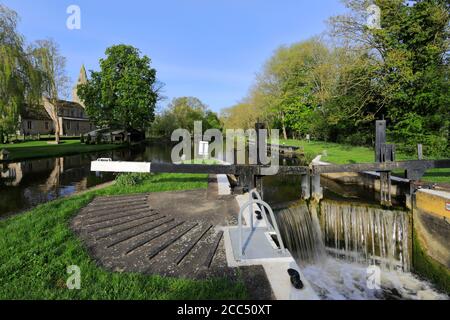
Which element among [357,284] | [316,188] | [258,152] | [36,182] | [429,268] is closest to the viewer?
[357,284]

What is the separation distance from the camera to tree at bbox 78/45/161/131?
37062 mm

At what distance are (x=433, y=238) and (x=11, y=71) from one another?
23837mm

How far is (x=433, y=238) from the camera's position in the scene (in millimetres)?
7680

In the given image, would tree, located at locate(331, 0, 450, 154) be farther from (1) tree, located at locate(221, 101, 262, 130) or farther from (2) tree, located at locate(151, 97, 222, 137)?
(2) tree, located at locate(151, 97, 222, 137)

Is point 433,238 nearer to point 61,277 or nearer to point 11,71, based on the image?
point 61,277

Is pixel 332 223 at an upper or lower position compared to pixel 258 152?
lower

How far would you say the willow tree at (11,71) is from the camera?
17.1 m

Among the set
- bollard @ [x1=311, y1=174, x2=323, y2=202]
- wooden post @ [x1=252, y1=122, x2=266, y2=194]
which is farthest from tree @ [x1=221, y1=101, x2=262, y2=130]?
wooden post @ [x1=252, y1=122, x2=266, y2=194]

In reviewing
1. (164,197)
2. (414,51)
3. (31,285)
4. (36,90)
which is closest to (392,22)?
(414,51)

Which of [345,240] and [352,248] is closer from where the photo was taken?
[352,248]

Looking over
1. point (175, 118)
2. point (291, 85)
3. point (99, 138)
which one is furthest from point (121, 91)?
point (175, 118)

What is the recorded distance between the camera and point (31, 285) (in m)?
3.85
